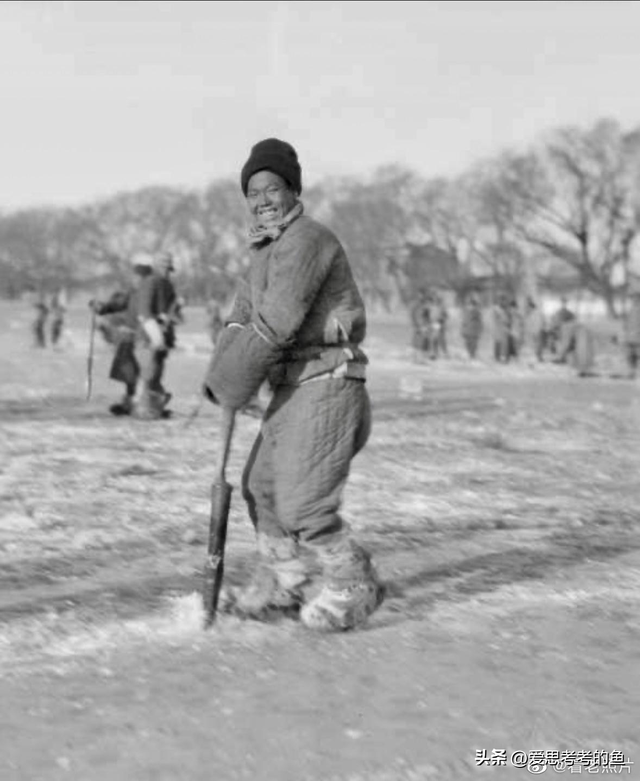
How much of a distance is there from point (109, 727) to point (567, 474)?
582 centimetres

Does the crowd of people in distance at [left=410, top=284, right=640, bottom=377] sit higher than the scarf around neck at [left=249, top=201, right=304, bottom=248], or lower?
lower

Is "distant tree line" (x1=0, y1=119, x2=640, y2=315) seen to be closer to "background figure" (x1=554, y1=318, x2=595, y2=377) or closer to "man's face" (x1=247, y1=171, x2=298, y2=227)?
"background figure" (x1=554, y1=318, x2=595, y2=377)

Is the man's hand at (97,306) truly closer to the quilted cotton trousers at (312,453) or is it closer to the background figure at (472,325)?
the quilted cotton trousers at (312,453)

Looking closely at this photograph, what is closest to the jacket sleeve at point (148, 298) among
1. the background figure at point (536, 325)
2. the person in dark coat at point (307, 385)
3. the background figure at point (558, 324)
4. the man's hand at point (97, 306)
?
the man's hand at point (97, 306)

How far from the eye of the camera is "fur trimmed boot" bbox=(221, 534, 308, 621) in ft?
13.3

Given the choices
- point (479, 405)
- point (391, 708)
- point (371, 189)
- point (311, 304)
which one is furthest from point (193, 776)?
point (371, 189)

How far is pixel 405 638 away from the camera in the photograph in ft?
12.7

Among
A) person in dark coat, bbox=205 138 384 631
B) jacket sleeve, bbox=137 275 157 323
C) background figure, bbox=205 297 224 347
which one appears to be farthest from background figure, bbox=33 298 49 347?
person in dark coat, bbox=205 138 384 631

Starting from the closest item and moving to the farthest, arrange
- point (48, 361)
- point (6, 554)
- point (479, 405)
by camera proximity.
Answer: point (6, 554) → point (479, 405) → point (48, 361)

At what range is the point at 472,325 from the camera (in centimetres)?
3269

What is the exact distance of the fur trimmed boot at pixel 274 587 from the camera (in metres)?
4.05

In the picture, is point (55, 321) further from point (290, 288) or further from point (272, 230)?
point (290, 288)

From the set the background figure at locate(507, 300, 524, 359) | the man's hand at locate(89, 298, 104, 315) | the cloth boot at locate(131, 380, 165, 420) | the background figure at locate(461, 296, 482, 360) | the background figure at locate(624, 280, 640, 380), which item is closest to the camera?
the cloth boot at locate(131, 380, 165, 420)

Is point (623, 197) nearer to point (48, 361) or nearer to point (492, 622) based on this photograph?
point (48, 361)
